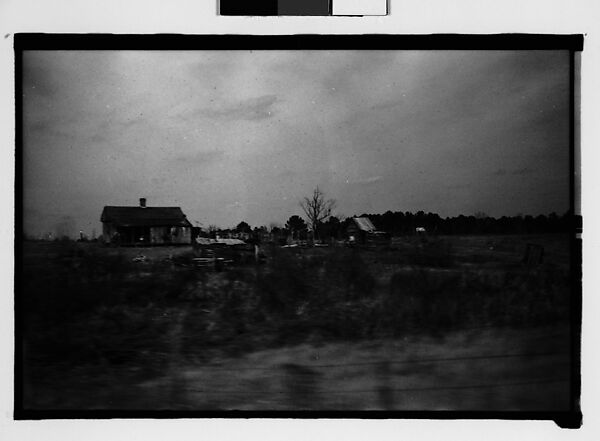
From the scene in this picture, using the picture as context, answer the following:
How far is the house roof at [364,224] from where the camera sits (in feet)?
9.32

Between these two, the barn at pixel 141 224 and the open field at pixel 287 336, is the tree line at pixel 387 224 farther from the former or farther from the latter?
the barn at pixel 141 224

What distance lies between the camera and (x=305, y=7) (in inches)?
109

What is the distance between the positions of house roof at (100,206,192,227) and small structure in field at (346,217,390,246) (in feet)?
3.40

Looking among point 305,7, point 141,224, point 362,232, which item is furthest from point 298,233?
point 305,7

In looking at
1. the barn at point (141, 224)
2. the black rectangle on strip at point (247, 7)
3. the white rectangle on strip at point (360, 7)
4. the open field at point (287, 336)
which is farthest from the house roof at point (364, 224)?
the black rectangle on strip at point (247, 7)

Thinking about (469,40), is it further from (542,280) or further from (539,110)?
(542,280)

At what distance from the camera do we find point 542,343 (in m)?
2.80

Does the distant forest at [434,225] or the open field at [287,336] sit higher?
the distant forest at [434,225]

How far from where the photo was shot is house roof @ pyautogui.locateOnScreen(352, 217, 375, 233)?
2840 millimetres

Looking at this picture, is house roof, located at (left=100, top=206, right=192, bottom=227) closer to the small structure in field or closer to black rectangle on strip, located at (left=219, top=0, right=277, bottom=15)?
the small structure in field

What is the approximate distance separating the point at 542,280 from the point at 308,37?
6.74 ft

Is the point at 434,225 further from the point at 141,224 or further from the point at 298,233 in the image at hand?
the point at 141,224

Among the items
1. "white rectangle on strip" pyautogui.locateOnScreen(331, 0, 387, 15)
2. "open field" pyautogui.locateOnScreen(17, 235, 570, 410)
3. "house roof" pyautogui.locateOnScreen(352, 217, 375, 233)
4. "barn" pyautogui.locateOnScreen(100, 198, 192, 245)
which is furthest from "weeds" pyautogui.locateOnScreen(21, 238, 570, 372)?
"white rectangle on strip" pyautogui.locateOnScreen(331, 0, 387, 15)
